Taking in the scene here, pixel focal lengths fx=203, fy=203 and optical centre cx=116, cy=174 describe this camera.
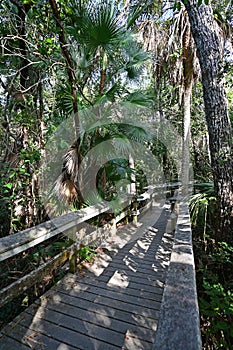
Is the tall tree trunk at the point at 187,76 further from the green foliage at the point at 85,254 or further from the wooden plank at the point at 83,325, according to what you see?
the wooden plank at the point at 83,325

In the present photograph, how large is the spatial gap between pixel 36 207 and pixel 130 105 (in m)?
2.54

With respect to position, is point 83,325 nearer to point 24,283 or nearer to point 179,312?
point 24,283

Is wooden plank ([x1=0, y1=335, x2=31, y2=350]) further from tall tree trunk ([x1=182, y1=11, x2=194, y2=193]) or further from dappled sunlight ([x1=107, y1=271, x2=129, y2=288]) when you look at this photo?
tall tree trunk ([x1=182, y1=11, x2=194, y2=193])

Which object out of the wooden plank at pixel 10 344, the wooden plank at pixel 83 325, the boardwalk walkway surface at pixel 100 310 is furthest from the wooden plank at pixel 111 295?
the wooden plank at pixel 10 344

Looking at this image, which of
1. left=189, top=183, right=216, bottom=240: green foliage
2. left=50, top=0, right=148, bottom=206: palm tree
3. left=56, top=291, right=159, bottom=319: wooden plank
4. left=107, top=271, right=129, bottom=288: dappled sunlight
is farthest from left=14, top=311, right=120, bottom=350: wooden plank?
left=189, top=183, right=216, bottom=240: green foliage

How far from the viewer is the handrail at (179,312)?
0.71 m

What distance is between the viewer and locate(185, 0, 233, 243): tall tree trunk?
3.10 m

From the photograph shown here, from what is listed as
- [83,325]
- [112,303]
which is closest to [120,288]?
[112,303]

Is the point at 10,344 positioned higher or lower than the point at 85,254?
lower

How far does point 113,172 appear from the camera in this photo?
156 inches

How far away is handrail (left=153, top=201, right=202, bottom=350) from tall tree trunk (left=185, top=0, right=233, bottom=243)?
2.09 meters

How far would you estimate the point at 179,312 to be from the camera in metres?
0.87

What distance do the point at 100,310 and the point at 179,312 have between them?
5.15 ft

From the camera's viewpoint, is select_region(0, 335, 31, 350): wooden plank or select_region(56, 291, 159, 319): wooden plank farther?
select_region(56, 291, 159, 319): wooden plank
